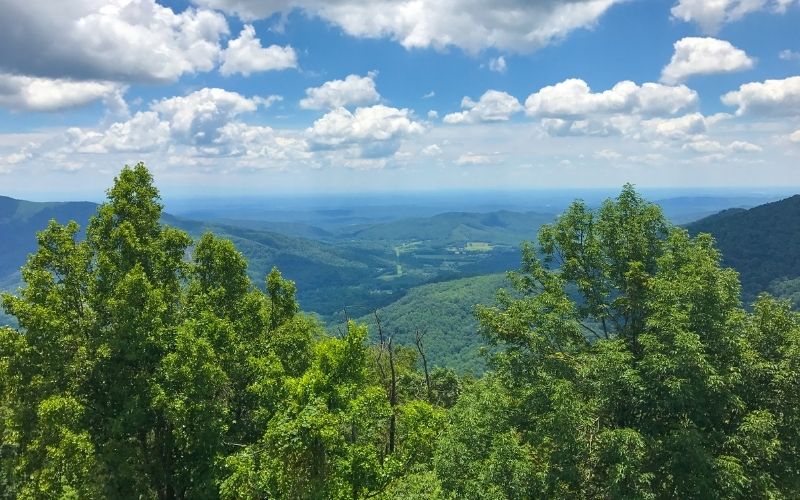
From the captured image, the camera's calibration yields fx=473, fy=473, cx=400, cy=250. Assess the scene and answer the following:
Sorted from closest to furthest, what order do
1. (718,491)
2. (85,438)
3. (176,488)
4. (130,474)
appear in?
(718,491) → (85,438) → (130,474) → (176,488)

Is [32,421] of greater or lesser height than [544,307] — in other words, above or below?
below

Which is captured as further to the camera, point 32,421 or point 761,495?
point 32,421

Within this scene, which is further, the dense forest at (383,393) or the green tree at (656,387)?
the dense forest at (383,393)

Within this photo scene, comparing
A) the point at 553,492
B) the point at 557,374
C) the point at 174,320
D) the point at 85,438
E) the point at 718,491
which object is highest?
the point at 174,320

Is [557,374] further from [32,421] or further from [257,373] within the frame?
[32,421]

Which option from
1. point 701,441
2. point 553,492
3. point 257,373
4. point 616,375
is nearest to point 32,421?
point 257,373

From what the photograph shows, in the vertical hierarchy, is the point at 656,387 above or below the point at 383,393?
above

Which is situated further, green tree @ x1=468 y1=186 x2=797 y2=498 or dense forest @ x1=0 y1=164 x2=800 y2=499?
dense forest @ x1=0 y1=164 x2=800 y2=499

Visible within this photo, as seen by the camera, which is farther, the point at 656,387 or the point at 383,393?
the point at 383,393
